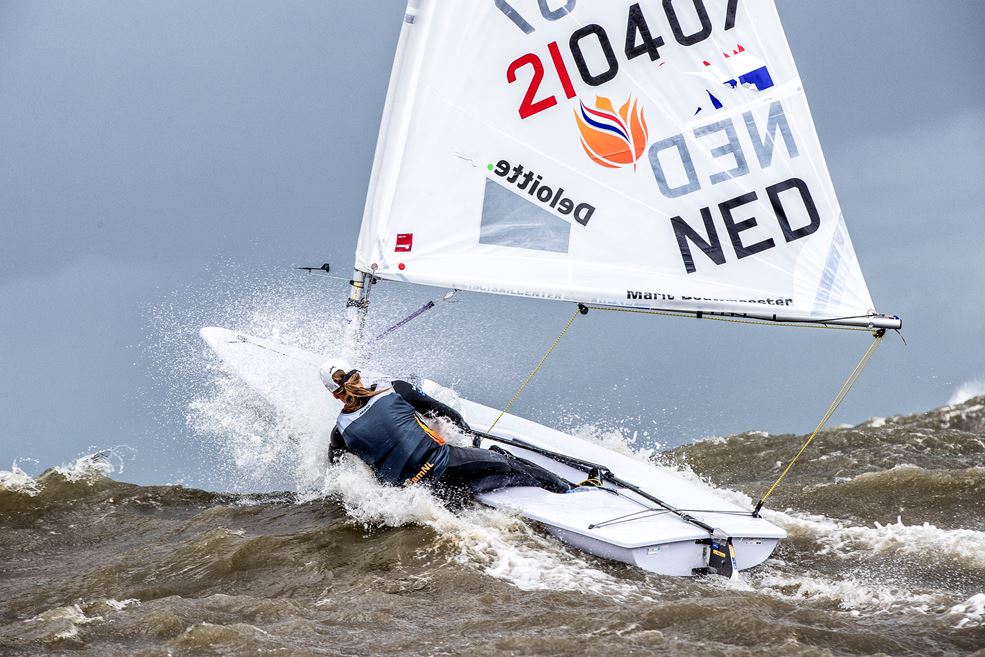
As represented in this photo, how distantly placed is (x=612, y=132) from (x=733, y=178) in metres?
0.75

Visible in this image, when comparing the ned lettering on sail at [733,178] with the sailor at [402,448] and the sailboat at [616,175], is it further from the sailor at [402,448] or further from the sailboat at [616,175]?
the sailor at [402,448]

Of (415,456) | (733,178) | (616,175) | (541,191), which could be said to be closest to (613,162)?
(616,175)

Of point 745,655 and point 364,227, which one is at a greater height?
point 364,227

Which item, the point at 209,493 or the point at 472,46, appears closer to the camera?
the point at 472,46

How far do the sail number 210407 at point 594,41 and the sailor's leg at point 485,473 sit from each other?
2083 mm

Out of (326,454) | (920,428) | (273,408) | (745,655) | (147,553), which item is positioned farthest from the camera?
(920,428)

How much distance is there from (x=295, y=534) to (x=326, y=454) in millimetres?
1178

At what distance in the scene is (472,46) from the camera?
566 centimetres

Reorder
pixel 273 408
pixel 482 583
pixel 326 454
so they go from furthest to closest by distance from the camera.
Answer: pixel 273 408
pixel 326 454
pixel 482 583

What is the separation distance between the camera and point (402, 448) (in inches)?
219

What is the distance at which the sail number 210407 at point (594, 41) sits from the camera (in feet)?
18.2

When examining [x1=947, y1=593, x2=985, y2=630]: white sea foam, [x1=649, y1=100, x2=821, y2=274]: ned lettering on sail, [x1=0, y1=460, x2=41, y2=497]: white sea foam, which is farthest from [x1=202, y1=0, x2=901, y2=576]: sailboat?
[x1=0, y1=460, x2=41, y2=497]: white sea foam

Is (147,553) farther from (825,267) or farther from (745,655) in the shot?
(825,267)

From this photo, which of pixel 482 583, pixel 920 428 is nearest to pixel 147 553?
pixel 482 583
